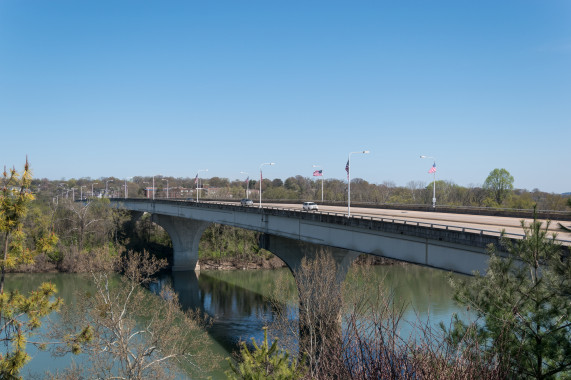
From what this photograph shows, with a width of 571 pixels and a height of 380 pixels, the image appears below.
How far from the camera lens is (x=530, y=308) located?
974cm

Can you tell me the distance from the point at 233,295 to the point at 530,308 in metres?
36.2

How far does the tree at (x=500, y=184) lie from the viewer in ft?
221

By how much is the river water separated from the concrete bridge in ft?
10.2

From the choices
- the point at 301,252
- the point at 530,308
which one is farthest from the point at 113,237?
the point at 530,308

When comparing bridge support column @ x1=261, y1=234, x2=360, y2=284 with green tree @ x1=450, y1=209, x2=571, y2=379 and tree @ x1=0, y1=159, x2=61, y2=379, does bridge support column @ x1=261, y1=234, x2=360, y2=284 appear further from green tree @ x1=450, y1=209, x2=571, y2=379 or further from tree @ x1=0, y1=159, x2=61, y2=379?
tree @ x1=0, y1=159, x2=61, y2=379

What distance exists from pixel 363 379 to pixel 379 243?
1710cm

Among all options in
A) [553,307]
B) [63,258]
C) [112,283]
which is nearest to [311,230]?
[553,307]

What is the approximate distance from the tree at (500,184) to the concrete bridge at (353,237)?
4419 centimetres

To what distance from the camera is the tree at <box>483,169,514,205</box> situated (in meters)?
67.3

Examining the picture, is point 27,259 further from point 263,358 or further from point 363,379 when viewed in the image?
point 363,379

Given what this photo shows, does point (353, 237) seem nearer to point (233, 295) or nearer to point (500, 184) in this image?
point (233, 295)

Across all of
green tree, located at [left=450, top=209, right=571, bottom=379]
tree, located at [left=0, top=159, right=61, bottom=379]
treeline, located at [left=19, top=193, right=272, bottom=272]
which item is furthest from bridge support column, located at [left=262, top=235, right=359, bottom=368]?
treeline, located at [left=19, top=193, right=272, bottom=272]

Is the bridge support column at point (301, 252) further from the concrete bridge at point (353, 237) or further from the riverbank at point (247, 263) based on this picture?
the riverbank at point (247, 263)

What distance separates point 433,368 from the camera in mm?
6199
